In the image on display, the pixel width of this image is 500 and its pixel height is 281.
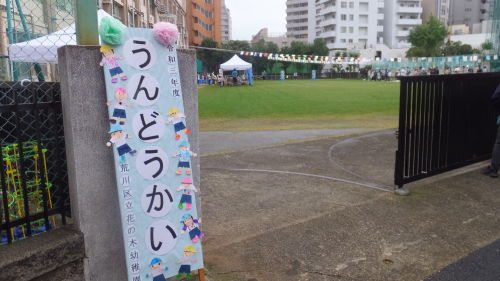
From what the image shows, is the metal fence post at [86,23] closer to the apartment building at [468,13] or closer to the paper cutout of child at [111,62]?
the paper cutout of child at [111,62]

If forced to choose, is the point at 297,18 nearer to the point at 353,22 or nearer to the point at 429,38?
the point at 353,22

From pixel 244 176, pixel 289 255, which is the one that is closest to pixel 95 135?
pixel 289 255

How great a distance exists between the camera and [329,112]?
15.6m

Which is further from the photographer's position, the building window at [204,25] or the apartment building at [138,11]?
the building window at [204,25]

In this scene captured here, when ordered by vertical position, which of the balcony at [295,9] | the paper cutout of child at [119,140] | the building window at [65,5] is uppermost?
the balcony at [295,9]

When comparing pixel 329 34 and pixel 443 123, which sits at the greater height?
pixel 329 34

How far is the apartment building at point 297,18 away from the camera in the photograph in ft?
404

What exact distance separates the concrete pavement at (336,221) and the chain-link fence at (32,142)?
143 centimetres

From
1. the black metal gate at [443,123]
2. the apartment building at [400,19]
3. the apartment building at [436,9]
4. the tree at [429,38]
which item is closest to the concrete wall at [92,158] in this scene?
the black metal gate at [443,123]

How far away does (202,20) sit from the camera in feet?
245

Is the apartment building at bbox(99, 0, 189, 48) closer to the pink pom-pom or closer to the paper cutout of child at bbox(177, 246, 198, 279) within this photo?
the pink pom-pom

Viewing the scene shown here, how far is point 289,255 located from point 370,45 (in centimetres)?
9276

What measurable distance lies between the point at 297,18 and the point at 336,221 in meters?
127

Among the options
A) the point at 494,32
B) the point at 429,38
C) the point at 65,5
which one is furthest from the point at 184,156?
the point at 429,38
